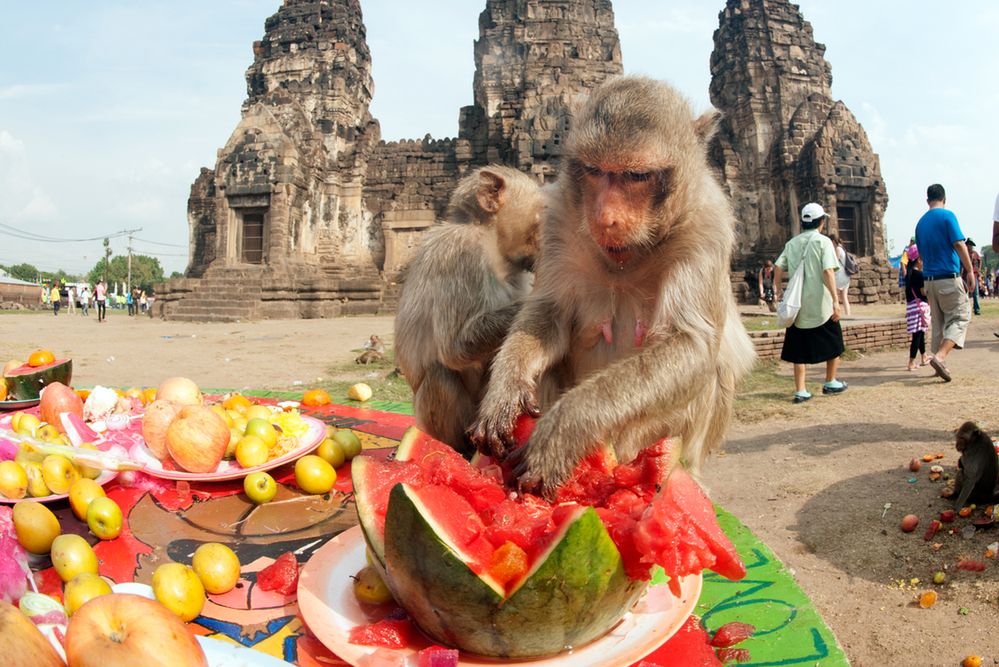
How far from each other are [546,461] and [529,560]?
0.59 metres

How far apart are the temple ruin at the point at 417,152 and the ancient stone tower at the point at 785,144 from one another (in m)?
0.05

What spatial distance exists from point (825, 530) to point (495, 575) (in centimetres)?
323

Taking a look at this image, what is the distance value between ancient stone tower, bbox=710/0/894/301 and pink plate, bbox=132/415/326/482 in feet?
66.4

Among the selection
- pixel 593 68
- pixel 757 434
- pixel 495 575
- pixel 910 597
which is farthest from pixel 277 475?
pixel 593 68

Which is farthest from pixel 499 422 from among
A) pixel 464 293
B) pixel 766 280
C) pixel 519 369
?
pixel 766 280

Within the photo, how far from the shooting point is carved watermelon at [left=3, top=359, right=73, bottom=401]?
3.23 meters

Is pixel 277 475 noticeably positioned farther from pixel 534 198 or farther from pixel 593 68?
pixel 593 68

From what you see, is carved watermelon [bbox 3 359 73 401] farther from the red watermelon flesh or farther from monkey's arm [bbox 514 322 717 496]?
monkey's arm [bbox 514 322 717 496]

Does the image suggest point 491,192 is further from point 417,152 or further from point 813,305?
point 417,152

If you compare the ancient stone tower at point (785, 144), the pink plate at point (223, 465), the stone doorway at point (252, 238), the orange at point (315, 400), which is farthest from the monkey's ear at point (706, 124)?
the stone doorway at point (252, 238)

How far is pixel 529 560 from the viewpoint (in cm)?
129

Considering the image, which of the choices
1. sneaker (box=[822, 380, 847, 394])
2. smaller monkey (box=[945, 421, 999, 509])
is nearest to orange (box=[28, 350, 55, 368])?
smaller monkey (box=[945, 421, 999, 509])

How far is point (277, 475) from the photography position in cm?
243

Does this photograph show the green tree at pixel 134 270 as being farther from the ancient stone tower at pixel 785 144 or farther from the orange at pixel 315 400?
the orange at pixel 315 400
